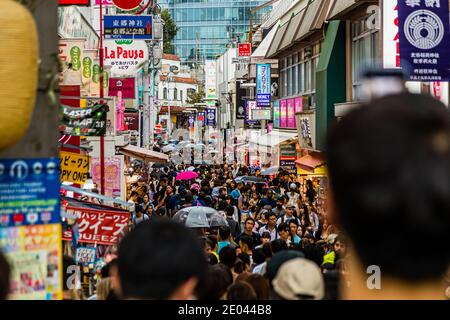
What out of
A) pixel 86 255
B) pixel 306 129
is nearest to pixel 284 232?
pixel 86 255

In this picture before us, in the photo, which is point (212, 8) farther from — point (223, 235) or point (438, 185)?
point (438, 185)

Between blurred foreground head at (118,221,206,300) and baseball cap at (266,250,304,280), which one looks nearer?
blurred foreground head at (118,221,206,300)

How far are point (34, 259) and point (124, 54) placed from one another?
2244 centimetres

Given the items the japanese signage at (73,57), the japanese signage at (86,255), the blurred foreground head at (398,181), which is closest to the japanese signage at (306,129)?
the japanese signage at (73,57)

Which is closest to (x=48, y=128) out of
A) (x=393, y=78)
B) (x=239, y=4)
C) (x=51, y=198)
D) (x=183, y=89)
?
(x=51, y=198)

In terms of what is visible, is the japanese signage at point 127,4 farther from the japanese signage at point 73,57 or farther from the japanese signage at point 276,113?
the japanese signage at point 276,113

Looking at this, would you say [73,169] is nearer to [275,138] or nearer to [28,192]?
[28,192]

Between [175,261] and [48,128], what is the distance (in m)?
1.76

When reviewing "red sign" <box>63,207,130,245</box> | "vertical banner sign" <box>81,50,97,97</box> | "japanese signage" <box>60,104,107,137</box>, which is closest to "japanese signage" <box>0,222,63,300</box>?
"red sign" <box>63,207,130,245</box>

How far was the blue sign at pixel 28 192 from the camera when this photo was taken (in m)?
3.78

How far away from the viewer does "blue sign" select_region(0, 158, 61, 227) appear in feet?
12.4

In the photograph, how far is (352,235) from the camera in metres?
1.84

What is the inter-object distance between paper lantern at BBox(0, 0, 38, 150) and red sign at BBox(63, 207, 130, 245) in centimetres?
625

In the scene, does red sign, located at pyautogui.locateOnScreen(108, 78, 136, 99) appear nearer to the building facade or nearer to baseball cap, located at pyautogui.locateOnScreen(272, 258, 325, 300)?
baseball cap, located at pyautogui.locateOnScreen(272, 258, 325, 300)
